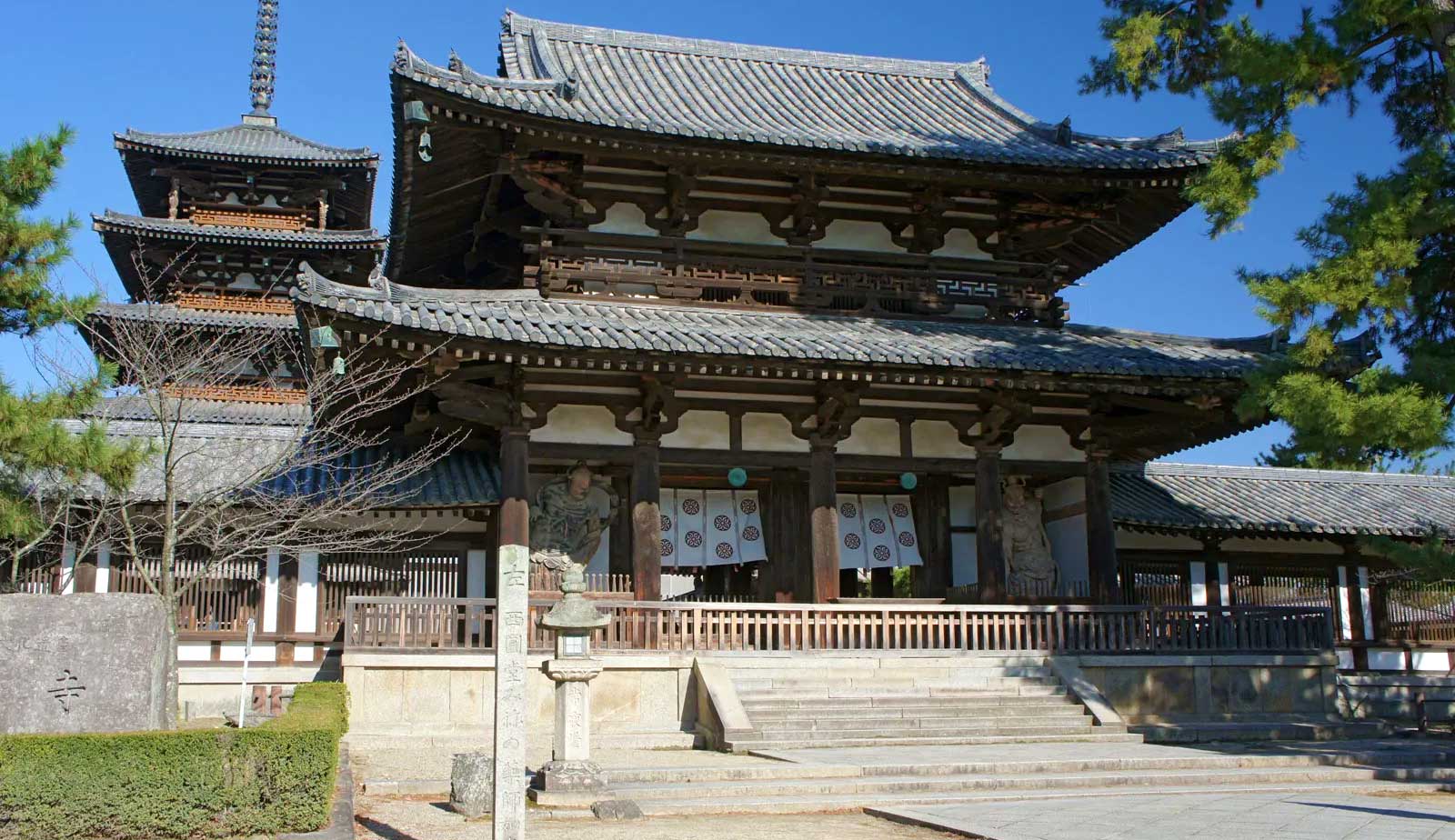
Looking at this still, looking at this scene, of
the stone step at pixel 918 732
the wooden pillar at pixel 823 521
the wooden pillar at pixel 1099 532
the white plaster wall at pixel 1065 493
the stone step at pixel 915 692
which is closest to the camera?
the stone step at pixel 918 732

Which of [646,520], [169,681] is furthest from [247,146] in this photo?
[169,681]

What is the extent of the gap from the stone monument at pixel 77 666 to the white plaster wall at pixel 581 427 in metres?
7.75

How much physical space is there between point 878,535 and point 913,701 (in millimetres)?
4507

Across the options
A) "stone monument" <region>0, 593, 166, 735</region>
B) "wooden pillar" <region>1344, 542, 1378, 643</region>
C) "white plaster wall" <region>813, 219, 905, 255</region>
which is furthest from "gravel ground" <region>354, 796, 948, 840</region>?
"wooden pillar" <region>1344, 542, 1378, 643</region>

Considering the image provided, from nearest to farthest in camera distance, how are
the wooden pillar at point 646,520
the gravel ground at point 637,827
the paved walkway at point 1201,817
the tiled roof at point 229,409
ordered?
the paved walkway at point 1201,817, the gravel ground at point 637,827, the wooden pillar at point 646,520, the tiled roof at point 229,409

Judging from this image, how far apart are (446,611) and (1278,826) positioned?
9.96 meters

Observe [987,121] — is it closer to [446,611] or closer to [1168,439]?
[1168,439]

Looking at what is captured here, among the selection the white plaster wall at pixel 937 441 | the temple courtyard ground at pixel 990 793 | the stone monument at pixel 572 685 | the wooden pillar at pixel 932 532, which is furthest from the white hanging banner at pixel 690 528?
the stone monument at pixel 572 685

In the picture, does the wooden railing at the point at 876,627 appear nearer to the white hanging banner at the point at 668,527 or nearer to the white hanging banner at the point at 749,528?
the white hanging banner at the point at 668,527

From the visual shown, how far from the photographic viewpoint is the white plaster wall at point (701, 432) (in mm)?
18281

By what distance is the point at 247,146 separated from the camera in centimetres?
3466

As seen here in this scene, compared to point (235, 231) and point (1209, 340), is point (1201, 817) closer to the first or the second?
point (1209, 340)

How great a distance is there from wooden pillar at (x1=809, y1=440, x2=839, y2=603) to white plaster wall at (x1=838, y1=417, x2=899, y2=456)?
1.99 ft

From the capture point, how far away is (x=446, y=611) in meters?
15.9
